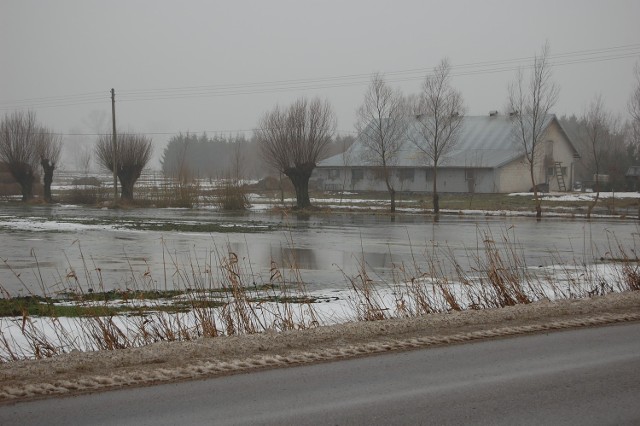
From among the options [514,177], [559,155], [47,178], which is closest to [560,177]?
[559,155]

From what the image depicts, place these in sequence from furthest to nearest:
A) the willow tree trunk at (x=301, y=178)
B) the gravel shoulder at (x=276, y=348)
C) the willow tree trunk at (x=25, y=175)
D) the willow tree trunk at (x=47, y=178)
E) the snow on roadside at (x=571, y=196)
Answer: the willow tree trunk at (x=25, y=175)
the willow tree trunk at (x=47, y=178)
the snow on roadside at (x=571, y=196)
the willow tree trunk at (x=301, y=178)
the gravel shoulder at (x=276, y=348)

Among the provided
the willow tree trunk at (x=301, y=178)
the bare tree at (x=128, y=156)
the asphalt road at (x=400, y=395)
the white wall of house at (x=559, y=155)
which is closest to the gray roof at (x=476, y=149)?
the white wall of house at (x=559, y=155)

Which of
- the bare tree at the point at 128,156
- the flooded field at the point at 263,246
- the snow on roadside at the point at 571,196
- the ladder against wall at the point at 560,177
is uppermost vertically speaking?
the bare tree at the point at 128,156

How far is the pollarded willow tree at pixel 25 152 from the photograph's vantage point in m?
58.4

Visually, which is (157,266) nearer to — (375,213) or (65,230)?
(65,230)

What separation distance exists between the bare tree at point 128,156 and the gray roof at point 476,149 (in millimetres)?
16927

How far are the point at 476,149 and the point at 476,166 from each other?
12.2ft

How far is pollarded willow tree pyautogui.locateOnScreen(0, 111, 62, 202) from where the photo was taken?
58406 mm

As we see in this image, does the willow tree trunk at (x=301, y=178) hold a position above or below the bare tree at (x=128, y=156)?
below

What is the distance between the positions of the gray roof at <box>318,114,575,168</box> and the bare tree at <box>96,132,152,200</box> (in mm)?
16927

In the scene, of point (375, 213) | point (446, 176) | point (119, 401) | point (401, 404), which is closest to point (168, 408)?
point (119, 401)

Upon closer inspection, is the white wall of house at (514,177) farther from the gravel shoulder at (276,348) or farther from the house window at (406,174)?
the gravel shoulder at (276,348)

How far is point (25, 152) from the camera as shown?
5891 cm

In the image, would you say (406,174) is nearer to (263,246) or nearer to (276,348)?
(263,246)
